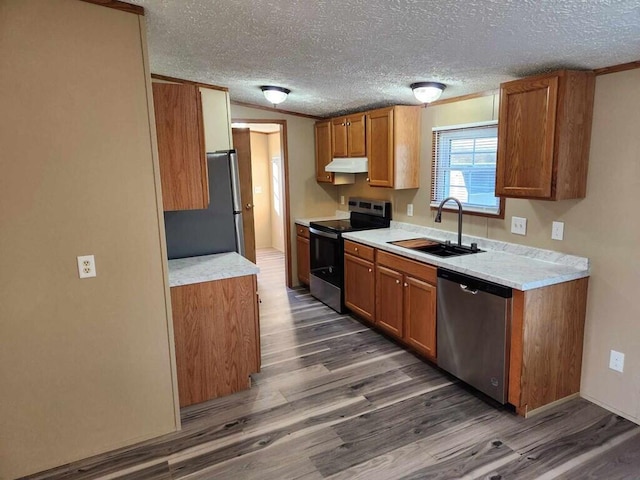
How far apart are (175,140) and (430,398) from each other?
93.5 inches

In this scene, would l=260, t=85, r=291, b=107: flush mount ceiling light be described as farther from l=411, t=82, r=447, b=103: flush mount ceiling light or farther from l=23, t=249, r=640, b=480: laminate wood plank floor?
l=23, t=249, r=640, b=480: laminate wood plank floor

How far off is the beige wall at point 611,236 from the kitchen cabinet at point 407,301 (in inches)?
34.6

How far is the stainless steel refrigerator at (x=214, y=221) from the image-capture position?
3.11 meters

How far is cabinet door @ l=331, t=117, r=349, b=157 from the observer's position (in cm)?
455

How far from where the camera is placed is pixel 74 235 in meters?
2.06

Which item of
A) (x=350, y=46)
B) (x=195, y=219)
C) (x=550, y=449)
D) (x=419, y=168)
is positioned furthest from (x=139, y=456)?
(x=419, y=168)

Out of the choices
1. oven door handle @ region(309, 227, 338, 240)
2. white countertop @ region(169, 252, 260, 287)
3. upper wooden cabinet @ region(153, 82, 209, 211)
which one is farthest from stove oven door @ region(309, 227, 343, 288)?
upper wooden cabinet @ region(153, 82, 209, 211)

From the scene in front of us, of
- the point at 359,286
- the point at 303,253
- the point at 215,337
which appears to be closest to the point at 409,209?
the point at 359,286

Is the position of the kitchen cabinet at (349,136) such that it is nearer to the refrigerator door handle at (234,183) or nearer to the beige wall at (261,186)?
the refrigerator door handle at (234,183)

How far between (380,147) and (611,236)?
2.12 meters

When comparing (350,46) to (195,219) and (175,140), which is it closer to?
(175,140)

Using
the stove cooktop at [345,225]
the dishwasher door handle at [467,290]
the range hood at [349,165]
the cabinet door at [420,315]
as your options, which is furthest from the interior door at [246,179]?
the dishwasher door handle at [467,290]

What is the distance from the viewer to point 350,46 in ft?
Result: 7.82

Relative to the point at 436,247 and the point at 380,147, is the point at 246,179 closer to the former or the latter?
the point at 380,147
